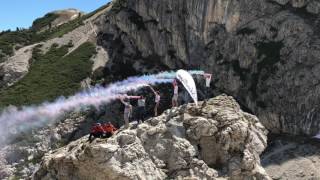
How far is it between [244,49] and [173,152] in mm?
102554

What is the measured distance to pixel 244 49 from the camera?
463 ft

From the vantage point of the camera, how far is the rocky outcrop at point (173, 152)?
1548 inches

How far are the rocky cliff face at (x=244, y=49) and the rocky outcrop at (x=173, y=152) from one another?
85649 millimetres

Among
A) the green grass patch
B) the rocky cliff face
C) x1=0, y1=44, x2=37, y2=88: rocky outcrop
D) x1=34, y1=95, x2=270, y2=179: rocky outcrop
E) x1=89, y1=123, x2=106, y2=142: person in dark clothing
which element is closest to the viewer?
x1=34, y1=95, x2=270, y2=179: rocky outcrop

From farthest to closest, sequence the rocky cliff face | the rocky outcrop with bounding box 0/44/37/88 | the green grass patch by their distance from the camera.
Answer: the rocky outcrop with bounding box 0/44/37/88 < the green grass patch < the rocky cliff face

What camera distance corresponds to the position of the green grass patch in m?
154

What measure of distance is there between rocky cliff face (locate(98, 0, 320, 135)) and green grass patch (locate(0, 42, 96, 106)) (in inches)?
301

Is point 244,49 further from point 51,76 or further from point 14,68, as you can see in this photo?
point 14,68

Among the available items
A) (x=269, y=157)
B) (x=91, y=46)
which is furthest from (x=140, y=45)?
(x=269, y=157)

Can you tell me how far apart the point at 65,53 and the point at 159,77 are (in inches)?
4773

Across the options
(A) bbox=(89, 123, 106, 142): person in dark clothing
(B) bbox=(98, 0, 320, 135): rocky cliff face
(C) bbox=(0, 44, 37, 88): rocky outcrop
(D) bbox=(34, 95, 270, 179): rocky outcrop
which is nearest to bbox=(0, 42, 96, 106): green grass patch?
(C) bbox=(0, 44, 37, 88): rocky outcrop

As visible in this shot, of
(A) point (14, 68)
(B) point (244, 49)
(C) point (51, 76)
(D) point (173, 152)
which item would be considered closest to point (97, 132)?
(D) point (173, 152)

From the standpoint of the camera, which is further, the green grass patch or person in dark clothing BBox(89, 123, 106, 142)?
the green grass patch

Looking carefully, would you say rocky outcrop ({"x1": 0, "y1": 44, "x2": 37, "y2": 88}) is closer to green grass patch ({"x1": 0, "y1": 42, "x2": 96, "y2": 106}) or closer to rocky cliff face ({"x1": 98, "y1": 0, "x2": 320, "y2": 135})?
green grass patch ({"x1": 0, "y1": 42, "x2": 96, "y2": 106})
